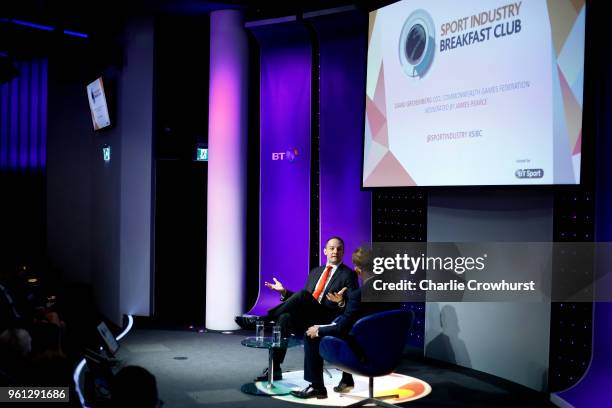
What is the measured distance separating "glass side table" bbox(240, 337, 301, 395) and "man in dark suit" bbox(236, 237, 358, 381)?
6.3 inches

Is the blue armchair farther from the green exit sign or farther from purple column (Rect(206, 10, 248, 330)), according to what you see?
the green exit sign

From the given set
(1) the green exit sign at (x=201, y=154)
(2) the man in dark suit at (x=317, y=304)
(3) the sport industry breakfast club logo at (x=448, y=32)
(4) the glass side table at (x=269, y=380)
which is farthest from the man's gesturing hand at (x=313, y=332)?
(1) the green exit sign at (x=201, y=154)

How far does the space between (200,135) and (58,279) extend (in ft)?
11.7

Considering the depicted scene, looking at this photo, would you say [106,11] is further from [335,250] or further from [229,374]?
[229,374]

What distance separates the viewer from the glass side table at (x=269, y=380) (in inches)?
178

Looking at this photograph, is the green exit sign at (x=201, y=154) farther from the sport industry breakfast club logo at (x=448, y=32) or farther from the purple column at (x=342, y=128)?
the sport industry breakfast club logo at (x=448, y=32)

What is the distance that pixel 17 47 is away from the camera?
338 inches

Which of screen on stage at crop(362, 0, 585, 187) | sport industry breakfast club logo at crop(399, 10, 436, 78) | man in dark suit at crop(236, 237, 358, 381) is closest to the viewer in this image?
screen on stage at crop(362, 0, 585, 187)

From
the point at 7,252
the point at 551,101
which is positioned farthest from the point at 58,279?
the point at 551,101

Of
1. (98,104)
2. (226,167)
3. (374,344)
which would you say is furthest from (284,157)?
(374,344)

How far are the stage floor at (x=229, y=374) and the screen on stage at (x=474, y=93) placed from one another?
154 cm

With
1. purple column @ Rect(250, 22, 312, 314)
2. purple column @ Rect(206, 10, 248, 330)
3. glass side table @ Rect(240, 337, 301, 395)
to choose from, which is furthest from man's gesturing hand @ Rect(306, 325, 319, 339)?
purple column @ Rect(206, 10, 248, 330)

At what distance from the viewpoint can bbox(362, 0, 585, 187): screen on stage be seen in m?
4.14

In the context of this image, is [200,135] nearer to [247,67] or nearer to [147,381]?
[247,67]
